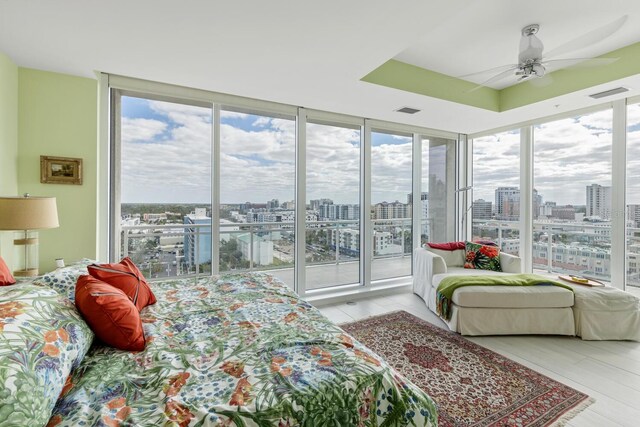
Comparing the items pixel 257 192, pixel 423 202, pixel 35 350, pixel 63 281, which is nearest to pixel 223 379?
pixel 35 350

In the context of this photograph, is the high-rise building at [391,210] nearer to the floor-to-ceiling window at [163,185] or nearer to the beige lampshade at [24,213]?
the floor-to-ceiling window at [163,185]

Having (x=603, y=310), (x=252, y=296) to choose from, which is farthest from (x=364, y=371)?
(x=603, y=310)

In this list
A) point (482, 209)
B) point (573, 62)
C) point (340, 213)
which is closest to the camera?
point (573, 62)

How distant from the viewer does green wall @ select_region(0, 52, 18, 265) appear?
2.29 metres

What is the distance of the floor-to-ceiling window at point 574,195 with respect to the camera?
3617 mm

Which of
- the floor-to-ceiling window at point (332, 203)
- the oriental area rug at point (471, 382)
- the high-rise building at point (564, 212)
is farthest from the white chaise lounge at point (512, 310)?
the floor-to-ceiling window at point (332, 203)

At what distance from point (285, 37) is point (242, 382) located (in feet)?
6.99

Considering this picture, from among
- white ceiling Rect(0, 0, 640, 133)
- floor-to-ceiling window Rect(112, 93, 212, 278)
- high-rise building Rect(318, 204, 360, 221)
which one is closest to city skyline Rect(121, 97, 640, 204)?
floor-to-ceiling window Rect(112, 93, 212, 278)

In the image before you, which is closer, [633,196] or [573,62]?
[573,62]

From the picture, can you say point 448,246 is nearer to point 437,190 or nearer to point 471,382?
point 437,190

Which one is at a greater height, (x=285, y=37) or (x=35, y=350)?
(x=285, y=37)

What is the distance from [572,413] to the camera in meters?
1.86

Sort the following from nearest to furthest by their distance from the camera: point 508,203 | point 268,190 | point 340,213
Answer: point 268,190
point 340,213
point 508,203

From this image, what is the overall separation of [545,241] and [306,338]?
424 cm
